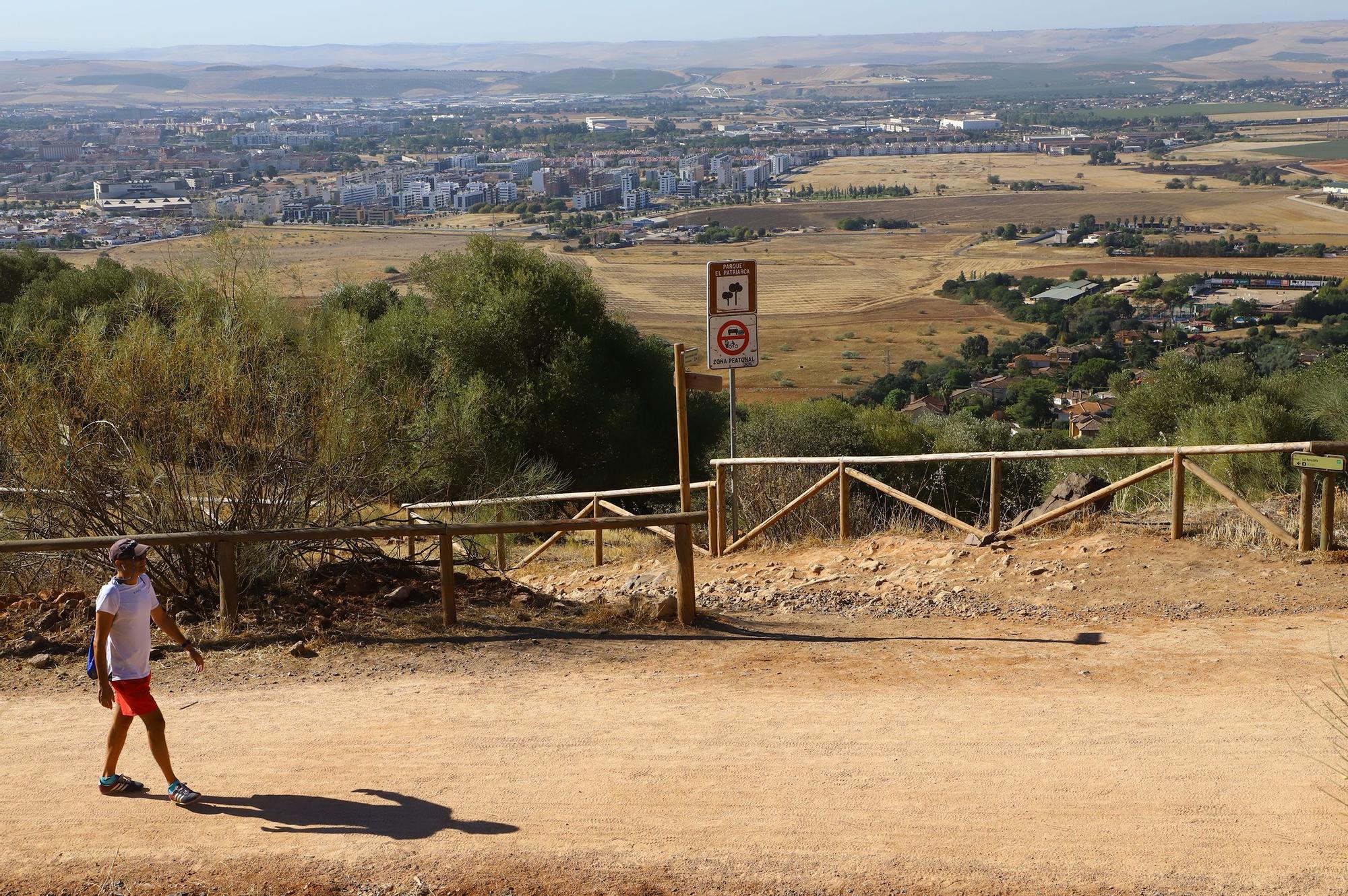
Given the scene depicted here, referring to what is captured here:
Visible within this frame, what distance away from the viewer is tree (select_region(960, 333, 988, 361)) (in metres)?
49.2

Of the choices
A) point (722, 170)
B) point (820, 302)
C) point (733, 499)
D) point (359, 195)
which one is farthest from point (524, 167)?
point (733, 499)

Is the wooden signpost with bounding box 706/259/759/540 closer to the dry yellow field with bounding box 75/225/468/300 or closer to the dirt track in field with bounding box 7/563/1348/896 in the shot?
the dirt track in field with bounding box 7/563/1348/896

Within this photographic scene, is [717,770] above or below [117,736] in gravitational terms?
below

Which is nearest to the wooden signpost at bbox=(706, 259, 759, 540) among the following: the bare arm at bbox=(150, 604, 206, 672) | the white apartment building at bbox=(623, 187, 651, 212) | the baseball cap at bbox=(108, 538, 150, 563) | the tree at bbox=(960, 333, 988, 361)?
the bare arm at bbox=(150, 604, 206, 672)

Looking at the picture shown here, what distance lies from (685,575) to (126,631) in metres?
4.01

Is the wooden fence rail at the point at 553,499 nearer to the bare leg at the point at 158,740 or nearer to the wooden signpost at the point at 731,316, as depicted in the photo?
the wooden signpost at the point at 731,316

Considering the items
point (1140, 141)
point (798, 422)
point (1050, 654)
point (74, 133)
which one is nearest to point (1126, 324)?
point (798, 422)

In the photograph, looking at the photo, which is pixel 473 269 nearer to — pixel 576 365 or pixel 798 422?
pixel 576 365

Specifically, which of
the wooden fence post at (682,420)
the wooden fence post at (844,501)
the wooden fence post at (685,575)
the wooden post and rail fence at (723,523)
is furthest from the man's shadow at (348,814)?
the wooden fence post at (844,501)

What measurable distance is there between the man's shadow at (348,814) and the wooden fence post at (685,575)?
3224mm

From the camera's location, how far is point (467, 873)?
557cm

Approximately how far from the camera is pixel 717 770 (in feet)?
21.2

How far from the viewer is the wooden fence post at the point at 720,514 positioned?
1247 cm

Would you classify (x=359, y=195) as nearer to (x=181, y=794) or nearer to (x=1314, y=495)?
(x=1314, y=495)
